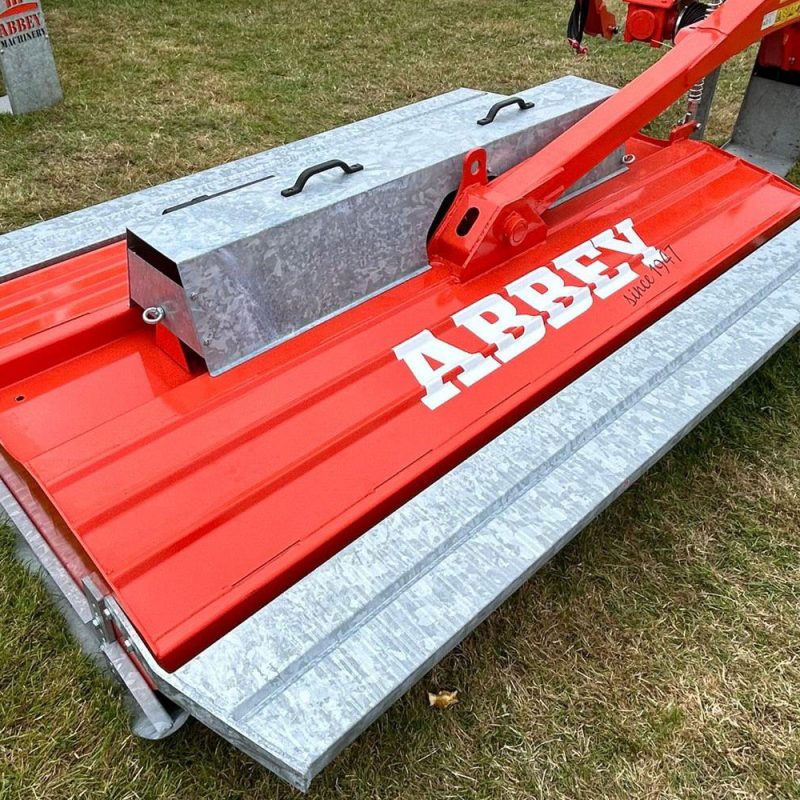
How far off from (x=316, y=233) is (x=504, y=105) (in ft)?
2.86

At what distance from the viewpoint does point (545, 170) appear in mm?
2229

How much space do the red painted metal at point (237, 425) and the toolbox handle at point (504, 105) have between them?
1.39 feet

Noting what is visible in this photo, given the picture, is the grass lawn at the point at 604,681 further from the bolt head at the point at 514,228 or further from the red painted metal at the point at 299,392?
the bolt head at the point at 514,228

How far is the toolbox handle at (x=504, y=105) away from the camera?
2.35 meters

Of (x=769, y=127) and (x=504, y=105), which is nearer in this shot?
(x=504, y=105)

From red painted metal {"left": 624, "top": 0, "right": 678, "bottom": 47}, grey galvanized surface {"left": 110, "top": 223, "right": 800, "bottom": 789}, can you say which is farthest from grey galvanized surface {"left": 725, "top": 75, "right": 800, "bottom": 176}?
grey galvanized surface {"left": 110, "top": 223, "right": 800, "bottom": 789}

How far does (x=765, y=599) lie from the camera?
1.98m

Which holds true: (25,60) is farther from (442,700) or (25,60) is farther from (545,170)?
(442,700)

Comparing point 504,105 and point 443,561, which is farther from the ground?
point 504,105

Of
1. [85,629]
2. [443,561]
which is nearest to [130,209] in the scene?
[85,629]

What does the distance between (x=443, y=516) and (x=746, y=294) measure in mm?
1188

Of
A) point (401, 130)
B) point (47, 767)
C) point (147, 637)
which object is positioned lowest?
point (47, 767)

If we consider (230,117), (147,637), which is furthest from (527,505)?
(230,117)

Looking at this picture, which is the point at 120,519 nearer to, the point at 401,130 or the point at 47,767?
the point at 47,767
